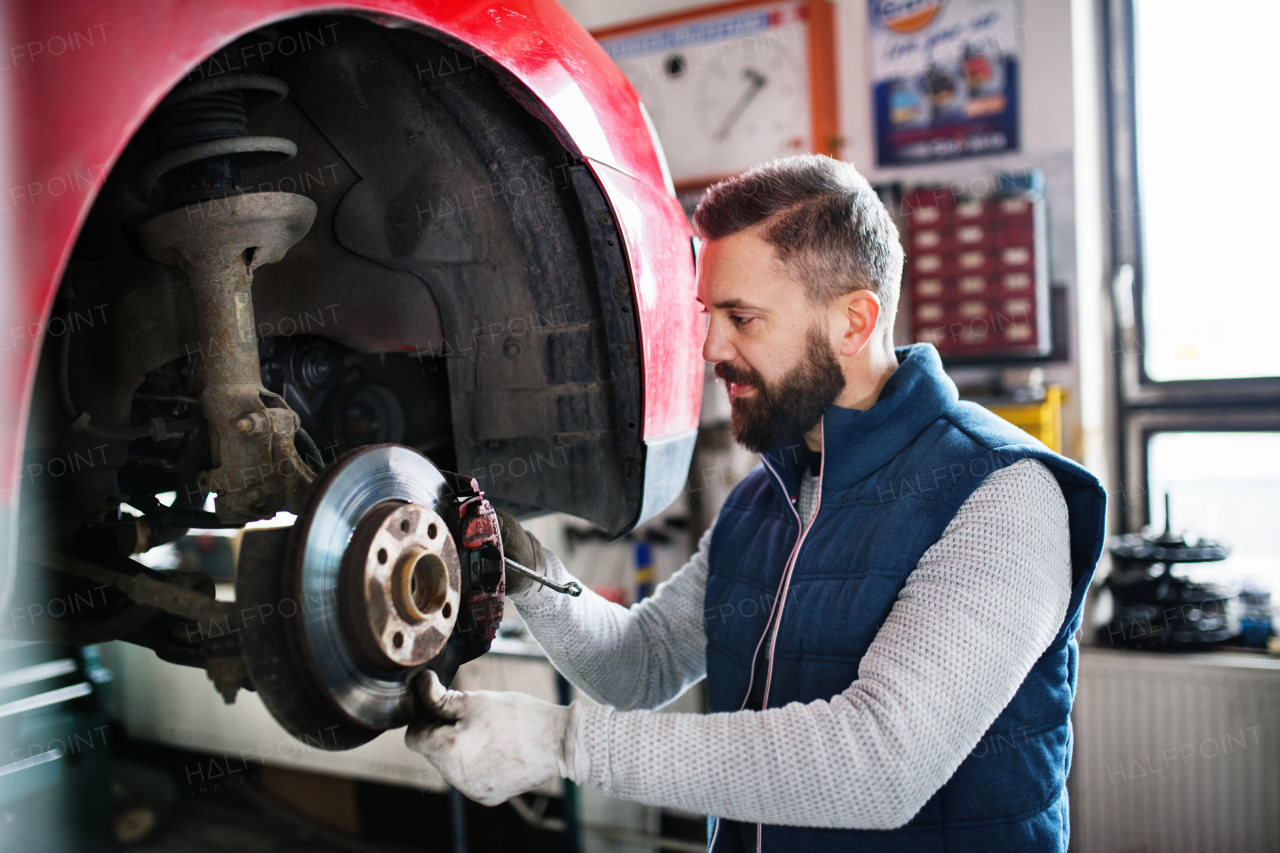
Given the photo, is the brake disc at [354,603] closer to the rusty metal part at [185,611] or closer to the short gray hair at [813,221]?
the rusty metal part at [185,611]

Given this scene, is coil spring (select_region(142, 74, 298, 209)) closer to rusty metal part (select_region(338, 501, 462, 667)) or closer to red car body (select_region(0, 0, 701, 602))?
red car body (select_region(0, 0, 701, 602))

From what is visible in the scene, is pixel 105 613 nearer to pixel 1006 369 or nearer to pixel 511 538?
pixel 511 538

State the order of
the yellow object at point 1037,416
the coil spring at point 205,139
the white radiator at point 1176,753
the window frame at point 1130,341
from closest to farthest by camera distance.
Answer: the coil spring at point 205,139
the white radiator at point 1176,753
the yellow object at point 1037,416
the window frame at point 1130,341

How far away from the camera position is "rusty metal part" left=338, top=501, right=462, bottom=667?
0.66 metres

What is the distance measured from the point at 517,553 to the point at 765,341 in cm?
38

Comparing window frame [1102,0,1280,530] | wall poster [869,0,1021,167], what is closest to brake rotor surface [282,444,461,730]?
wall poster [869,0,1021,167]

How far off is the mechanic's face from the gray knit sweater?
23 cm

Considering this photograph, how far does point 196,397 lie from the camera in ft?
3.00

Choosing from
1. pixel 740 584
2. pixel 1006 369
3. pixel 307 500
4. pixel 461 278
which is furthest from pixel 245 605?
pixel 1006 369

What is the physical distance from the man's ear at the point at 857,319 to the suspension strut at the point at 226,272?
61 centimetres

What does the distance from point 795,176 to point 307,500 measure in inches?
25.8

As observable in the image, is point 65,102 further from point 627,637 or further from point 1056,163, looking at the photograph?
point 1056,163

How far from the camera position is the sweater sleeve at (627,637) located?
106cm

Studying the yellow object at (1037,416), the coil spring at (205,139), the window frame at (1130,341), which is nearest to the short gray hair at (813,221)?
the coil spring at (205,139)
